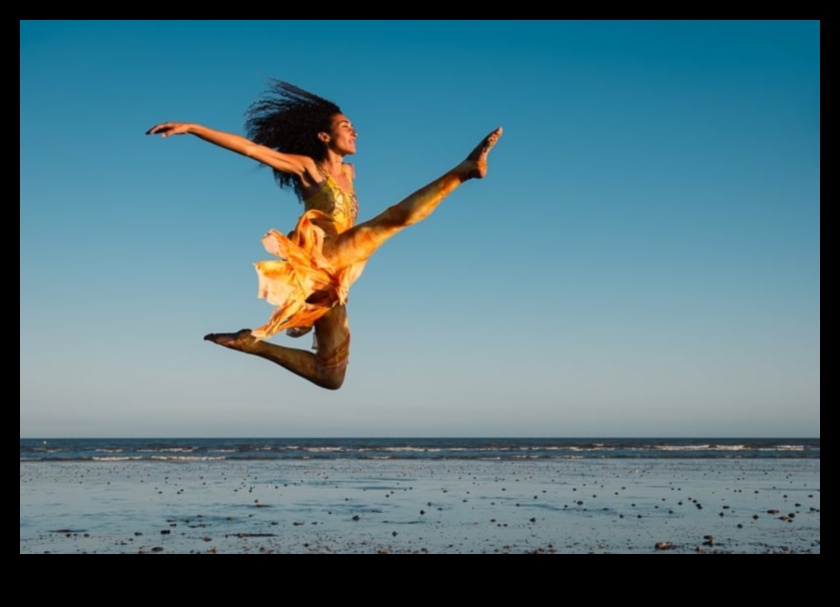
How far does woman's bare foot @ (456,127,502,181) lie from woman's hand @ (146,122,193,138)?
160 centimetres

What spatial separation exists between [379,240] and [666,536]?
1031cm

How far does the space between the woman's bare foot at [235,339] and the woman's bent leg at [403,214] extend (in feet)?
2.35

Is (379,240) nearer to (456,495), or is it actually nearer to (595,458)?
(456,495)

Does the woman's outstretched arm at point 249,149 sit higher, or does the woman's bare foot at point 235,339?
the woman's outstretched arm at point 249,149

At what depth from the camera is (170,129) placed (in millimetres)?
4887

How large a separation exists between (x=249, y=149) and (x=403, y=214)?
981 millimetres

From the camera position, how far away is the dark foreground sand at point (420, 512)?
14180 millimetres

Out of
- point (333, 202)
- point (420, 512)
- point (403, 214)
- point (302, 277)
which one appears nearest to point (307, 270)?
point (302, 277)

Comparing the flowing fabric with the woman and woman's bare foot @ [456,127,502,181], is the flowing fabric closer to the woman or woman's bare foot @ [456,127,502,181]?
the woman

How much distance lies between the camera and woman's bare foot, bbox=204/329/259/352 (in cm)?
585

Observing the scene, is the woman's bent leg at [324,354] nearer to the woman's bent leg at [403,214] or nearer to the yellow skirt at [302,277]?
the yellow skirt at [302,277]

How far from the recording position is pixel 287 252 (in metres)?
5.91

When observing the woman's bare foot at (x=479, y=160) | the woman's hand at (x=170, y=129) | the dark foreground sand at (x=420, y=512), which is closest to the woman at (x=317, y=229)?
the woman's bare foot at (x=479, y=160)
